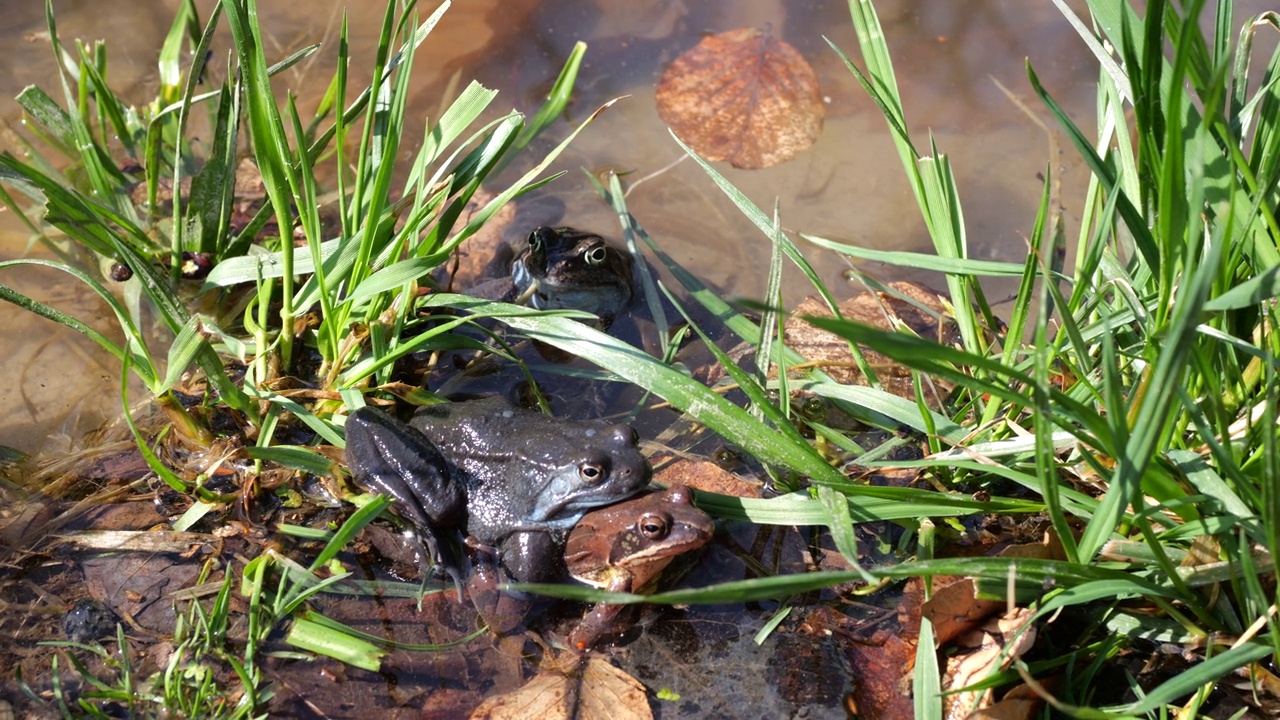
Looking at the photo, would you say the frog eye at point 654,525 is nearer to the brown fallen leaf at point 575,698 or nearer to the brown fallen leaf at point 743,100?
the brown fallen leaf at point 575,698

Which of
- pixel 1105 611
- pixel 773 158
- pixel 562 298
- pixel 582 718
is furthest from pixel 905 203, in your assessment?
pixel 582 718

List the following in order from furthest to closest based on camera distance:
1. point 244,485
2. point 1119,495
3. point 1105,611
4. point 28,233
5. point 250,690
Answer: point 28,233, point 244,485, point 1105,611, point 250,690, point 1119,495

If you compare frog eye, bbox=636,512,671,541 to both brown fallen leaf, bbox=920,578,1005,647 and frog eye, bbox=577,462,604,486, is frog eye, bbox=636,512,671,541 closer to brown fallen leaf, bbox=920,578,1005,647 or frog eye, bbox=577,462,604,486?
frog eye, bbox=577,462,604,486

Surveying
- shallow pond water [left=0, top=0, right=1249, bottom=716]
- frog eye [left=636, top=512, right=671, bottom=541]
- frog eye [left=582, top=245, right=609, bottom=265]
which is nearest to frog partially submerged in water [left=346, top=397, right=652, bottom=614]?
frog eye [left=636, top=512, right=671, bottom=541]

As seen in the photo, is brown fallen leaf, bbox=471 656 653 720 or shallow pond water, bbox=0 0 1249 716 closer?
brown fallen leaf, bbox=471 656 653 720

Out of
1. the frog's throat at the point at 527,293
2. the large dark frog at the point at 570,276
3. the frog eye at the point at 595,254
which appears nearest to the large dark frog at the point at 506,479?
the frog's throat at the point at 527,293

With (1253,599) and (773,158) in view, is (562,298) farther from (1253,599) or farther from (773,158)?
(1253,599)

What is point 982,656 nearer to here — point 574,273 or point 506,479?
point 506,479
